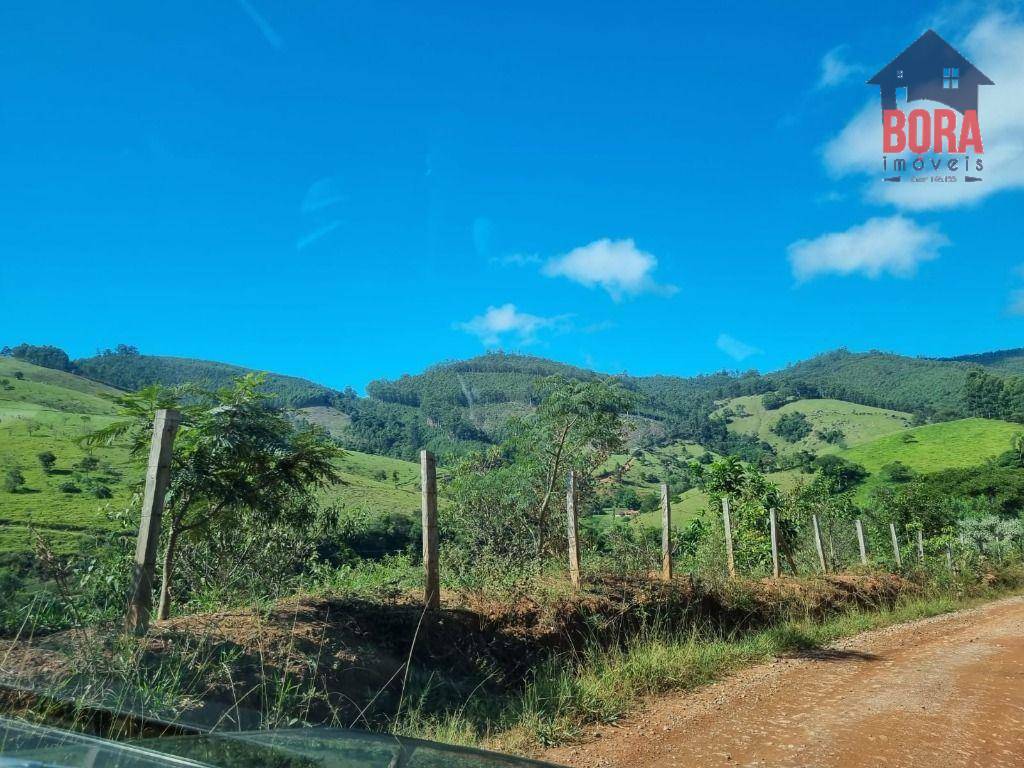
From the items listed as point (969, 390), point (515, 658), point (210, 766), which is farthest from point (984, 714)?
point (969, 390)

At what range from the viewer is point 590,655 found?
288 inches

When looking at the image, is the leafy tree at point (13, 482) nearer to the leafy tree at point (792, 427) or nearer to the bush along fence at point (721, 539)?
the bush along fence at point (721, 539)

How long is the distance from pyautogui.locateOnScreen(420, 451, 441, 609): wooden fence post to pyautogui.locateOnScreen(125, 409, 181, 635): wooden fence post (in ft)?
8.86

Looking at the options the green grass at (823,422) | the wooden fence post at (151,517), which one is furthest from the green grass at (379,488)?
the green grass at (823,422)

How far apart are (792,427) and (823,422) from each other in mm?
6817

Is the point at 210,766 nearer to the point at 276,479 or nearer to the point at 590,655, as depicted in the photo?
the point at 276,479

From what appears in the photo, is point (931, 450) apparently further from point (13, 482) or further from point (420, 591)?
point (13, 482)

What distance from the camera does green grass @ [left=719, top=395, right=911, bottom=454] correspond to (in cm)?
13550

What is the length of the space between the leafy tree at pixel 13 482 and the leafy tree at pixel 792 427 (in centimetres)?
13701

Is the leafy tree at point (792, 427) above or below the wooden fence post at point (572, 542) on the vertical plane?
above

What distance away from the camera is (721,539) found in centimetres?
1778

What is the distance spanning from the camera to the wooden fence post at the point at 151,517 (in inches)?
194

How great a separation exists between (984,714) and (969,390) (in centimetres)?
13465

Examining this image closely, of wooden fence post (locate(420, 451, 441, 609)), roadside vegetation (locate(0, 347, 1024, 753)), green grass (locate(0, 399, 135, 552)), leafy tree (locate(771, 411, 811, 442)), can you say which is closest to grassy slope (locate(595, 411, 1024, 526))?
roadside vegetation (locate(0, 347, 1024, 753))
